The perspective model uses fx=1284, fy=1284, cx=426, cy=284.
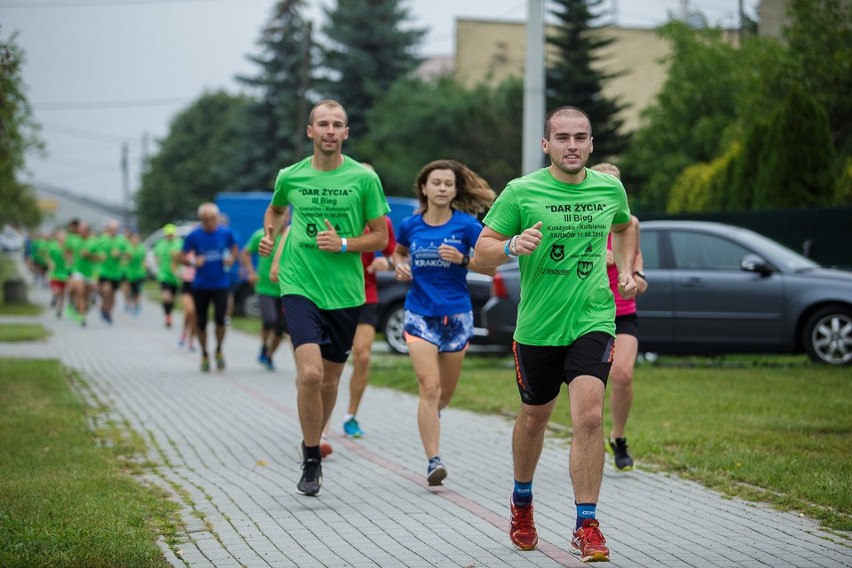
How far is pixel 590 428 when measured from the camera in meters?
5.76

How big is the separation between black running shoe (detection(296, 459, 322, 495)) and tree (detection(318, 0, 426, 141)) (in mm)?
47301

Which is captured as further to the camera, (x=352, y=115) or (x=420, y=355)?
(x=352, y=115)

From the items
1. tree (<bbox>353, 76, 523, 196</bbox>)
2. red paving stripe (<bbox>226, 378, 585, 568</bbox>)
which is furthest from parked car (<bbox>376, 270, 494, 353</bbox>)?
tree (<bbox>353, 76, 523, 196</bbox>)

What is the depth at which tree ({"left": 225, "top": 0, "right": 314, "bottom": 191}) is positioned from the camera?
5591 centimetres

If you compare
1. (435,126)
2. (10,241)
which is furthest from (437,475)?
(10,241)

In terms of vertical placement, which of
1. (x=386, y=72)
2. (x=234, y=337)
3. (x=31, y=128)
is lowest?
(x=234, y=337)

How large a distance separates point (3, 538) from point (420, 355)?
3016 mm

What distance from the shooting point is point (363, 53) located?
5472cm

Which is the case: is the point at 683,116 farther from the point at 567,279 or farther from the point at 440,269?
the point at 567,279

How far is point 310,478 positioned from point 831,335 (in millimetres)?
8902

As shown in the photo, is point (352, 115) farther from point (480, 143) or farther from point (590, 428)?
point (590, 428)

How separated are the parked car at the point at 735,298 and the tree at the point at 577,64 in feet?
102

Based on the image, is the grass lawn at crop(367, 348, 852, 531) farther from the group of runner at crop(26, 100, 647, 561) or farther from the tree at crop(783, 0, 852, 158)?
the tree at crop(783, 0, 852, 158)

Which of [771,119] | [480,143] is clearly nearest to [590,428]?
[771,119]
